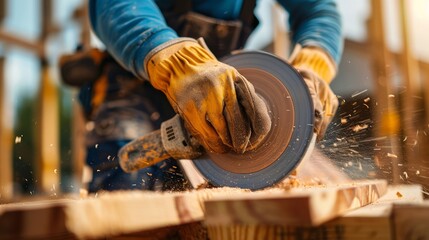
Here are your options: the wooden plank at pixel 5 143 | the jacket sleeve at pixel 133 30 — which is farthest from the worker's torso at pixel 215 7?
the wooden plank at pixel 5 143

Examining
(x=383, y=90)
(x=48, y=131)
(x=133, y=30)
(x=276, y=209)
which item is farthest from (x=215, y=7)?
(x=48, y=131)

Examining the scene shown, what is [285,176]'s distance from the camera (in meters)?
1.63

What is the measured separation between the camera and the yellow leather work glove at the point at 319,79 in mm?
1754

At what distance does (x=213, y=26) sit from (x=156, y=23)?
1.75 feet

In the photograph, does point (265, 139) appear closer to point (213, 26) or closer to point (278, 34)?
point (213, 26)

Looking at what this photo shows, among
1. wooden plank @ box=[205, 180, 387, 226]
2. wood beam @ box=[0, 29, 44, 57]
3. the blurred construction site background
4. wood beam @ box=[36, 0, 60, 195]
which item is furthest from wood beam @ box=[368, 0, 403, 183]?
wood beam @ box=[0, 29, 44, 57]

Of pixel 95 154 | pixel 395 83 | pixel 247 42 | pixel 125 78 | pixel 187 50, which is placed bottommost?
pixel 395 83

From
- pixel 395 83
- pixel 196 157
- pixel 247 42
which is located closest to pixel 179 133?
pixel 196 157

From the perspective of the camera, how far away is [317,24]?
240 cm

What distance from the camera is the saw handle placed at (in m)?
1.81

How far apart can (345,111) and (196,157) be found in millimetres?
752

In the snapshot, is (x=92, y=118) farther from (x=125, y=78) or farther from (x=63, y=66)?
(x=63, y=66)

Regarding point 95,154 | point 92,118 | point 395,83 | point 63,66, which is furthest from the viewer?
point 395,83

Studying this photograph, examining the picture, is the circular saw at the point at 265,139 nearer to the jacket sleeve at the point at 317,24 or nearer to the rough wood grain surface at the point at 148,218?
the rough wood grain surface at the point at 148,218
